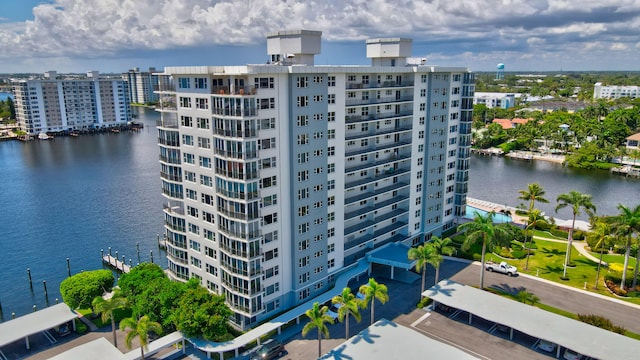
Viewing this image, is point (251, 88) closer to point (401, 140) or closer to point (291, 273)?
point (291, 273)

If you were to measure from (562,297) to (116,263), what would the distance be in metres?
67.2

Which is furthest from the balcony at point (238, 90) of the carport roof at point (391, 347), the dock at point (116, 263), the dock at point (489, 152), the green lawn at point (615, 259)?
the dock at point (489, 152)

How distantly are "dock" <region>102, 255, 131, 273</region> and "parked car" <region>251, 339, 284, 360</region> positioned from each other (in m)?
36.3

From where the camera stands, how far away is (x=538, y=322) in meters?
49.1

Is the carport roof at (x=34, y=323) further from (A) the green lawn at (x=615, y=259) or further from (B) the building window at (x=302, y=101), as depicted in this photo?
(A) the green lawn at (x=615, y=259)

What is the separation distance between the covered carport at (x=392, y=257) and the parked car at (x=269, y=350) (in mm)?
20830

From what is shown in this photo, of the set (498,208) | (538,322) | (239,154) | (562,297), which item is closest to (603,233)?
(562,297)

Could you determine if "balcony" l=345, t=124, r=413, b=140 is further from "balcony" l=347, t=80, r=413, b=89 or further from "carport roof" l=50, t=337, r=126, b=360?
"carport roof" l=50, t=337, r=126, b=360

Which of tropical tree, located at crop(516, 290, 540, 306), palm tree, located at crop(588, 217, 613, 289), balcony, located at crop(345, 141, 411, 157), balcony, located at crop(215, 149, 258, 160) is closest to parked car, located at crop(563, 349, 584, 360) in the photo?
tropical tree, located at crop(516, 290, 540, 306)

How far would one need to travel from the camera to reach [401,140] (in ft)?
229

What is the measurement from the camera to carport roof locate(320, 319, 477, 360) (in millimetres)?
43688

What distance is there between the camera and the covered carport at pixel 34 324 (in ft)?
159

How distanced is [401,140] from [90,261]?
5600cm

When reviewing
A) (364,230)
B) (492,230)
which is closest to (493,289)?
(492,230)
